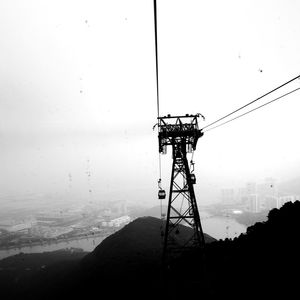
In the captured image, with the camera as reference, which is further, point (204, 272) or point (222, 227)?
point (222, 227)

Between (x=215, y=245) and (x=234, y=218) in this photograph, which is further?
(x=234, y=218)

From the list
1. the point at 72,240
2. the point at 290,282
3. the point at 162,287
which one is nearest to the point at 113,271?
the point at 162,287

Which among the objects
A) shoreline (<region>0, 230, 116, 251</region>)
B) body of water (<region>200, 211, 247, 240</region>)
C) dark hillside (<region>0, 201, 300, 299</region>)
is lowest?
shoreline (<region>0, 230, 116, 251</region>)

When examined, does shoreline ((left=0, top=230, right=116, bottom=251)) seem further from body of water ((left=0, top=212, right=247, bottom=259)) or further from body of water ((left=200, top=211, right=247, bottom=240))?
body of water ((left=200, top=211, right=247, bottom=240))

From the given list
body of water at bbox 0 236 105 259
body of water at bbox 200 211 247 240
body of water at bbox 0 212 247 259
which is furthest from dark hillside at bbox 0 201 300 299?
body of water at bbox 200 211 247 240

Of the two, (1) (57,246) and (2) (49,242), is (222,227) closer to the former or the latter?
(1) (57,246)

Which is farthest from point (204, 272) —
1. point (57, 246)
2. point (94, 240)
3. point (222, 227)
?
point (222, 227)

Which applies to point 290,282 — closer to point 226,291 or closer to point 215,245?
point 226,291

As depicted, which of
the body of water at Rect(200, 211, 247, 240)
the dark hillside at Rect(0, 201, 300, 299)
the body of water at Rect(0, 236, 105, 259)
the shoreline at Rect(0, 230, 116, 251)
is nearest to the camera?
the dark hillside at Rect(0, 201, 300, 299)

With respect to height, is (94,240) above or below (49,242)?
above

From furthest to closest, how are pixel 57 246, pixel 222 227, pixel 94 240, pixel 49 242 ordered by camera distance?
pixel 222 227 → pixel 94 240 → pixel 49 242 → pixel 57 246

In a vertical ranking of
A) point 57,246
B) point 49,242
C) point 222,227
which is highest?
point 222,227
